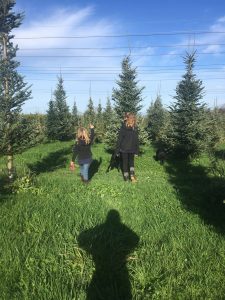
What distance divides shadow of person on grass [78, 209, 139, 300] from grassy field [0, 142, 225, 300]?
1 cm

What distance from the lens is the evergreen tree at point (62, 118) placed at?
33.5 meters

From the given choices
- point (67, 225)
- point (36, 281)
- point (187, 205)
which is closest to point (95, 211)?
point (67, 225)

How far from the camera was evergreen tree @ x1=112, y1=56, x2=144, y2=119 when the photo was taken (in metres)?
23.0

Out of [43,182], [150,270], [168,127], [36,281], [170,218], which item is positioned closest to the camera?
[36,281]

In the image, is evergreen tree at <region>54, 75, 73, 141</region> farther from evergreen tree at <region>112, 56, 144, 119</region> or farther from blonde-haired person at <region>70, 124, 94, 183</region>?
blonde-haired person at <region>70, 124, 94, 183</region>

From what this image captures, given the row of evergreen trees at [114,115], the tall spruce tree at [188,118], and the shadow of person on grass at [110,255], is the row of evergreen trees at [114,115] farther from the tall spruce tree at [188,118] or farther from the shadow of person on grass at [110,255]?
the shadow of person on grass at [110,255]

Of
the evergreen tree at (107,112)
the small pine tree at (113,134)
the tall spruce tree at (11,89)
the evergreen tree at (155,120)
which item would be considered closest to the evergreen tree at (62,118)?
the evergreen tree at (107,112)

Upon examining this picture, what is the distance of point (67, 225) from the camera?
23.2ft

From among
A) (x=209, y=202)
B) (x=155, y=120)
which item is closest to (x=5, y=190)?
(x=209, y=202)

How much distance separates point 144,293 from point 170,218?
2.91 m

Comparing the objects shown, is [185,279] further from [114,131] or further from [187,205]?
[114,131]

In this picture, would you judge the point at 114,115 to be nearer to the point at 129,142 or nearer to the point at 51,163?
the point at 51,163

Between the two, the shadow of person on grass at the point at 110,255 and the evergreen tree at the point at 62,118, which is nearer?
the shadow of person on grass at the point at 110,255

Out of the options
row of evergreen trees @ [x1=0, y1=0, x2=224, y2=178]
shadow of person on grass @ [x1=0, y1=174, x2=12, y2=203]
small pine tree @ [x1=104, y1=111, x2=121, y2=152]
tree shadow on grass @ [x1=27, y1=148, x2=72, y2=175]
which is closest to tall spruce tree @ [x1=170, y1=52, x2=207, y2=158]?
row of evergreen trees @ [x1=0, y1=0, x2=224, y2=178]
